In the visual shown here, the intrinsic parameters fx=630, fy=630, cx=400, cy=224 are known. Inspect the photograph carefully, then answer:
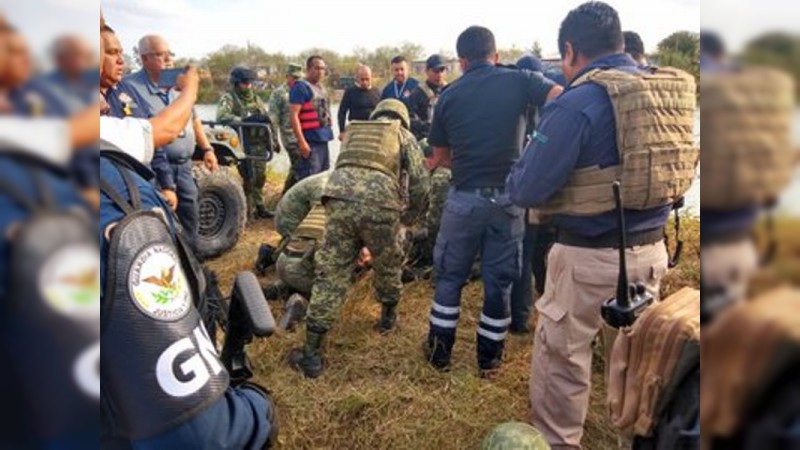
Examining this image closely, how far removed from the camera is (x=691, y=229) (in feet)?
16.5

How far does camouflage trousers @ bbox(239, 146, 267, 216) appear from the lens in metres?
6.45

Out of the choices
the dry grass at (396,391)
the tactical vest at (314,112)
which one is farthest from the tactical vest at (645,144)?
the tactical vest at (314,112)

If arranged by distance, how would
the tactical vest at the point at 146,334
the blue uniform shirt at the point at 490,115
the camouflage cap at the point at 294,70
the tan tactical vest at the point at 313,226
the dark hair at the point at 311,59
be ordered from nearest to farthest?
the tactical vest at the point at 146,334 → the blue uniform shirt at the point at 490,115 → the tan tactical vest at the point at 313,226 → the dark hair at the point at 311,59 → the camouflage cap at the point at 294,70

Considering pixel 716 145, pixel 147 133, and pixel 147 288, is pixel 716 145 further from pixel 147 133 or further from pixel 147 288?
pixel 147 133

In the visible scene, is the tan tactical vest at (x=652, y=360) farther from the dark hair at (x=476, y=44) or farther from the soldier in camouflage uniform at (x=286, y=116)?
the soldier in camouflage uniform at (x=286, y=116)

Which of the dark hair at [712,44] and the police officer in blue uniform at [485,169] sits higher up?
the dark hair at [712,44]

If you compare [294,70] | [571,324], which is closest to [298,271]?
[571,324]

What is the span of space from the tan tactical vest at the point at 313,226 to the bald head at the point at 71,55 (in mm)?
3378

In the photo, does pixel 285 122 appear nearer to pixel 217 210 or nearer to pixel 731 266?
pixel 217 210

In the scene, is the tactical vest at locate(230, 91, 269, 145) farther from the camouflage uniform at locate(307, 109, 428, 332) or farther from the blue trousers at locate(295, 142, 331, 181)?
the camouflage uniform at locate(307, 109, 428, 332)

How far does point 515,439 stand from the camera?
2199 mm

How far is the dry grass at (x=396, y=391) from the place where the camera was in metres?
2.82

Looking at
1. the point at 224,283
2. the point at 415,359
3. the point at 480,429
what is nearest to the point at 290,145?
the point at 224,283

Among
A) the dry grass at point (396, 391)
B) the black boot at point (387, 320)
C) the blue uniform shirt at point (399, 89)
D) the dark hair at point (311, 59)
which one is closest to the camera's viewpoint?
the dry grass at point (396, 391)
